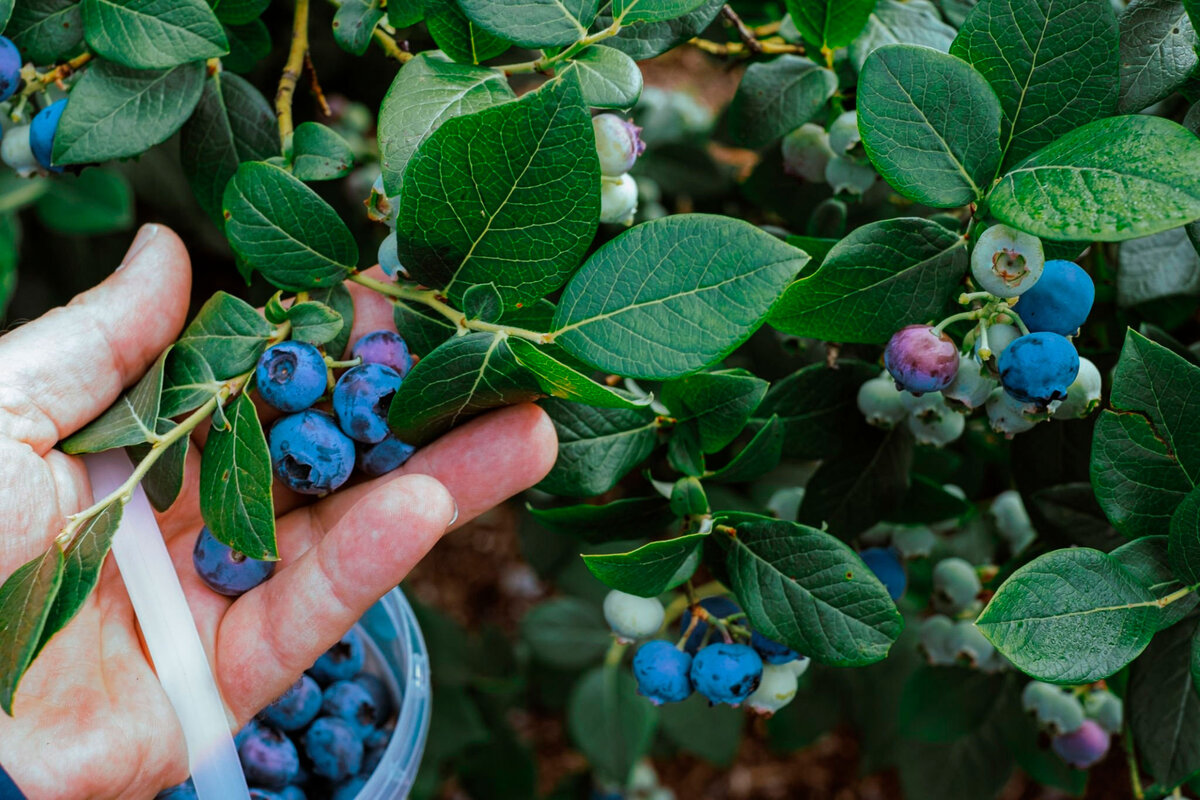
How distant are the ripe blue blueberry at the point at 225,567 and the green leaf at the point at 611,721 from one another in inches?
34.1

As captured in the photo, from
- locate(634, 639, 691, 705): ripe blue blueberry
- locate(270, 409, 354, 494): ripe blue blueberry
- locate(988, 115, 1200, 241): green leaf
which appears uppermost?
locate(988, 115, 1200, 241): green leaf

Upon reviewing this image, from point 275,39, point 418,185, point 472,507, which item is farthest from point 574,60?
point 275,39

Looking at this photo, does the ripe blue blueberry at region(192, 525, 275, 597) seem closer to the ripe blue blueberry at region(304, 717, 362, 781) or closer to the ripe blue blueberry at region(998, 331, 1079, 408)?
the ripe blue blueberry at region(304, 717, 362, 781)

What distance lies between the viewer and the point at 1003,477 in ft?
4.43

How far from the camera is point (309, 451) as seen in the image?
79cm

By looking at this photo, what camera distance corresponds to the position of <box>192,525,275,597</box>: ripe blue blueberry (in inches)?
35.2

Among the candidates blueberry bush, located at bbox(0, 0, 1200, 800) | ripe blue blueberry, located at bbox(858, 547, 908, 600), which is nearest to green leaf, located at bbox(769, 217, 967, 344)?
blueberry bush, located at bbox(0, 0, 1200, 800)

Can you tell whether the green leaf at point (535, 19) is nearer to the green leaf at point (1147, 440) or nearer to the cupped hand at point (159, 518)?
the cupped hand at point (159, 518)

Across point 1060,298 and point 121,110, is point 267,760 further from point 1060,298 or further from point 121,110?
point 1060,298

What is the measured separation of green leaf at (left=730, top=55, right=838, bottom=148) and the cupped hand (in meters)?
0.42

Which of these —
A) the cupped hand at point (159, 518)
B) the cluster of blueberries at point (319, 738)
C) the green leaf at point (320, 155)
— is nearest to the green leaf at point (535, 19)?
the green leaf at point (320, 155)

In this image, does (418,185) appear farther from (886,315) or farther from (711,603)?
(711,603)

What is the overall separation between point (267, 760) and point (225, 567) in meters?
0.33

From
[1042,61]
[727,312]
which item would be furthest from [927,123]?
[727,312]
